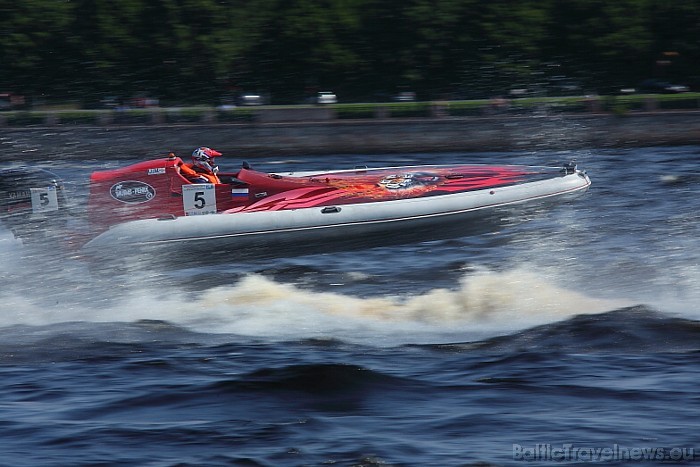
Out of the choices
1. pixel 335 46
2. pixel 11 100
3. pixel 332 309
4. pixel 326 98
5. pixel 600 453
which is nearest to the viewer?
pixel 600 453

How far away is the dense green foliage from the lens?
3838cm

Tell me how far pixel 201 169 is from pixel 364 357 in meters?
4.32

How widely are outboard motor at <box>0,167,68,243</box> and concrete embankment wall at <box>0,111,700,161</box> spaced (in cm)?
1908

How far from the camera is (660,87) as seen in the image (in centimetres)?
3800

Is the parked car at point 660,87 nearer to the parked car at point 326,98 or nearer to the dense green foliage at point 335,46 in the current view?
the dense green foliage at point 335,46

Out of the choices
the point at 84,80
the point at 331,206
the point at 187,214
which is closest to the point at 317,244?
the point at 331,206

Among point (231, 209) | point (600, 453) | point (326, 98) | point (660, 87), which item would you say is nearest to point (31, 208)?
point (231, 209)

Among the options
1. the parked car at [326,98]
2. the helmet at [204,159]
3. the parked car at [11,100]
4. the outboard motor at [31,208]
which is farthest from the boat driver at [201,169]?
the parked car at [11,100]

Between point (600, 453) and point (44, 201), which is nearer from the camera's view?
point (600, 453)

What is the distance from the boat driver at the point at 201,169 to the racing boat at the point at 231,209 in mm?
77

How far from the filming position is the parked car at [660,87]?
3772cm

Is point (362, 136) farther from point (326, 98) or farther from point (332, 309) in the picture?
point (332, 309)

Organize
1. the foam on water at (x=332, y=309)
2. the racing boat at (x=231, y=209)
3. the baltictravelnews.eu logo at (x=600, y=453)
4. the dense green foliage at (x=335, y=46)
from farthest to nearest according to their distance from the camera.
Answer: the dense green foliage at (x=335, y=46)
the racing boat at (x=231, y=209)
the foam on water at (x=332, y=309)
the baltictravelnews.eu logo at (x=600, y=453)

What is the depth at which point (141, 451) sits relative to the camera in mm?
7418
